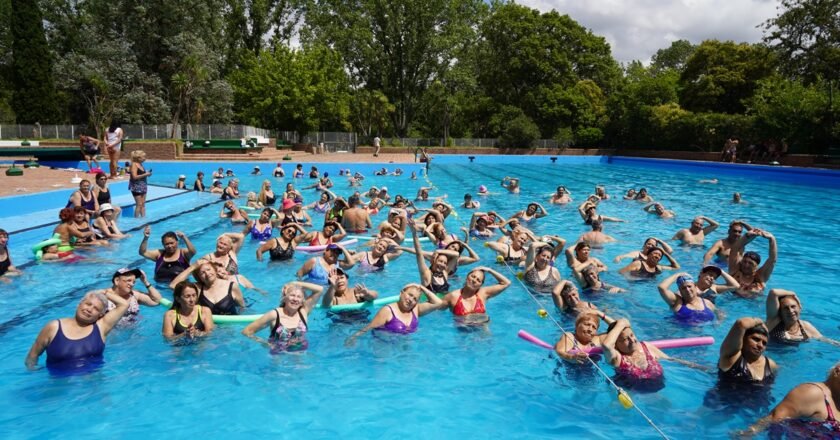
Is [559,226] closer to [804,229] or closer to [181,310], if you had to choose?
[804,229]

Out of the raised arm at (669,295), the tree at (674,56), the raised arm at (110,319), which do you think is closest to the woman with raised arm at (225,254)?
the raised arm at (110,319)

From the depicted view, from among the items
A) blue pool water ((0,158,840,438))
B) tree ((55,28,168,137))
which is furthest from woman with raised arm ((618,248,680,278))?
tree ((55,28,168,137))

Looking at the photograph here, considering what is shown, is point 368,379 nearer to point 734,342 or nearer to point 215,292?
point 215,292

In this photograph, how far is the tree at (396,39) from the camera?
49.1 m

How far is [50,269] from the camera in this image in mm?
9539

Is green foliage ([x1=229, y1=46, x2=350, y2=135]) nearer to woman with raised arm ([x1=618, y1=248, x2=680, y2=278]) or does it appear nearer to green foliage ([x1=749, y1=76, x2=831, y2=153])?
green foliage ([x1=749, y1=76, x2=831, y2=153])

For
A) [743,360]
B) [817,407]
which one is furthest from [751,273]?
[817,407]

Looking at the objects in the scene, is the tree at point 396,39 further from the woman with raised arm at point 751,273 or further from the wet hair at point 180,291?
the wet hair at point 180,291

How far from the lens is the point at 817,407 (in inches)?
169

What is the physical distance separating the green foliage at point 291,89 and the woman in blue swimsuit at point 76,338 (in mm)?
39182

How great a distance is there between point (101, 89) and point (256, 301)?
3593 centimetres

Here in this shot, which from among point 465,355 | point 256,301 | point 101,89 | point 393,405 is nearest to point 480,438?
point 393,405

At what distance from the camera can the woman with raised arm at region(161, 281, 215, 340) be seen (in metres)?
6.33

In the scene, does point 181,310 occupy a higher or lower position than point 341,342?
higher
